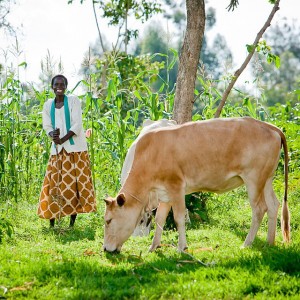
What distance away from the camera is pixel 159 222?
7.81 meters

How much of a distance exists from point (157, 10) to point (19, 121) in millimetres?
10235

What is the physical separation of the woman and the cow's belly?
253cm

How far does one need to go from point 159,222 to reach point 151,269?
166cm

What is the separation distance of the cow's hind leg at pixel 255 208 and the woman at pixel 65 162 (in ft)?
9.58

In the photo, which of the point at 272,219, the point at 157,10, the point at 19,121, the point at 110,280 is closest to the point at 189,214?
the point at 272,219

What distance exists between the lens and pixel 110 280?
580cm

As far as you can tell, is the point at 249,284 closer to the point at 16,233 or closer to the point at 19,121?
the point at 16,233

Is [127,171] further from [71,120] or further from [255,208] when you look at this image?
[255,208]

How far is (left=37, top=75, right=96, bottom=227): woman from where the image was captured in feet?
31.0

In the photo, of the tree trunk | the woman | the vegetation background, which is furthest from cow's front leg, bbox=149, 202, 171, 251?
the tree trunk

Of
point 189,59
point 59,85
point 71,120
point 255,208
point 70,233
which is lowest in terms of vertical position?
point 70,233

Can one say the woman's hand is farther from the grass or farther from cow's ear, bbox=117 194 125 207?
cow's ear, bbox=117 194 125 207

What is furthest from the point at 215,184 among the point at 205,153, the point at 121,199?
the point at 121,199

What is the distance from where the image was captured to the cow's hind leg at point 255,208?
289 inches
